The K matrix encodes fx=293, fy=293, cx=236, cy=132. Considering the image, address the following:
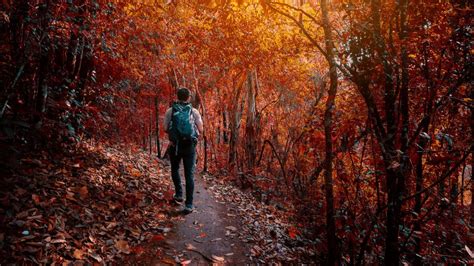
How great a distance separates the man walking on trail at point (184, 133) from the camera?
5.66 meters

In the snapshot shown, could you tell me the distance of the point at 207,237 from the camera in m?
5.13

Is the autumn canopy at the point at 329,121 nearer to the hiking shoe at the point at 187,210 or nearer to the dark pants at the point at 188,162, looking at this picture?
the hiking shoe at the point at 187,210

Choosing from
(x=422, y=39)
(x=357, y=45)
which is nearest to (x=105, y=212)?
(x=357, y=45)

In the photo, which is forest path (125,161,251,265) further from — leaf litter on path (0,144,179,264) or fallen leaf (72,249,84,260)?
fallen leaf (72,249,84,260)

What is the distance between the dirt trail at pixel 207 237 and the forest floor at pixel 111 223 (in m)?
0.02

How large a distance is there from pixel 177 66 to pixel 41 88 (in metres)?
8.37

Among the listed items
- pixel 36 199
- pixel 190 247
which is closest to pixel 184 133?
pixel 190 247

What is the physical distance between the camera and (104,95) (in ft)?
23.2

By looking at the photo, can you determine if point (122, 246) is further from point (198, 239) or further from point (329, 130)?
point (329, 130)

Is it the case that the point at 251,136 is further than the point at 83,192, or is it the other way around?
the point at 251,136

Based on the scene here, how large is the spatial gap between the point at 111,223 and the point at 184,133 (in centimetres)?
201

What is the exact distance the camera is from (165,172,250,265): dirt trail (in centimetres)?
451

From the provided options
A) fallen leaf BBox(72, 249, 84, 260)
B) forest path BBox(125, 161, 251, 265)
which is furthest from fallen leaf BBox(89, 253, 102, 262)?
forest path BBox(125, 161, 251, 265)

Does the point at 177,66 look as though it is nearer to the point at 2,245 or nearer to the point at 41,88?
the point at 41,88
